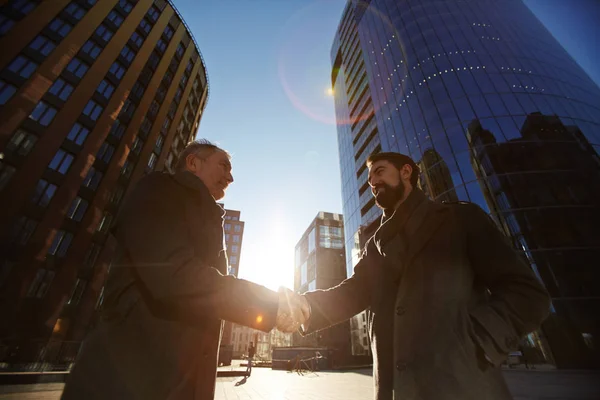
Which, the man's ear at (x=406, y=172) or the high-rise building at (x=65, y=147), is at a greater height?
the high-rise building at (x=65, y=147)

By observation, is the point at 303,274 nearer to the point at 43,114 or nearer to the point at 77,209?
the point at 77,209

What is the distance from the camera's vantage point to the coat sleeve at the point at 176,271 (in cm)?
127

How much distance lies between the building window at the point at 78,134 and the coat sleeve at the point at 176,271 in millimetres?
27058

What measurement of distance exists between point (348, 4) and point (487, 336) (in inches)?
1903

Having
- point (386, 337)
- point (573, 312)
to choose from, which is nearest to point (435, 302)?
point (386, 337)

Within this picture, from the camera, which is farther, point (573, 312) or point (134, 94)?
point (134, 94)

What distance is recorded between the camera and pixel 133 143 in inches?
1020

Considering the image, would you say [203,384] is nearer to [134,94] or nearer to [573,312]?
[573,312]

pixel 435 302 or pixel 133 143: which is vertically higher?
pixel 133 143

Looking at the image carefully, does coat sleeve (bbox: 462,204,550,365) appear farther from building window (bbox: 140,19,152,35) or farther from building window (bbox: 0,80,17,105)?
building window (bbox: 140,19,152,35)

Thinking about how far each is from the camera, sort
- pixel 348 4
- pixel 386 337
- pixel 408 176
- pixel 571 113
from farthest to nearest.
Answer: pixel 348 4
pixel 571 113
pixel 408 176
pixel 386 337

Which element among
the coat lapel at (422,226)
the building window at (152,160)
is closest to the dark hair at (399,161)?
the coat lapel at (422,226)

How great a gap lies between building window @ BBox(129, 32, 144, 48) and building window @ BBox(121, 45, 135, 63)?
1.20 m

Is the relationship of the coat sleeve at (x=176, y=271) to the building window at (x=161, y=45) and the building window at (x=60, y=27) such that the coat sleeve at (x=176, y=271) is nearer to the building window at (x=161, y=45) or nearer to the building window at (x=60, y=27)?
the building window at (x=60, y=27)
